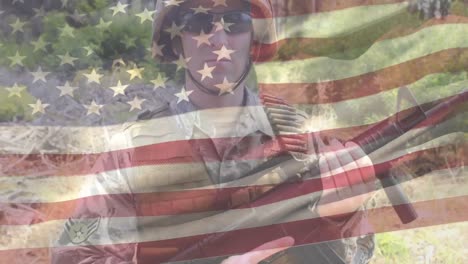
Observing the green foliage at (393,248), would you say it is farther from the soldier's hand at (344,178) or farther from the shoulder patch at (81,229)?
the shoulder patch at (81,229)

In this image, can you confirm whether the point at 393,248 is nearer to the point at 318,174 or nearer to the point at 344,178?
the point at 344,178

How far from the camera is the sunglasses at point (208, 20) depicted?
400 centimetres

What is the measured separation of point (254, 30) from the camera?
404 cm

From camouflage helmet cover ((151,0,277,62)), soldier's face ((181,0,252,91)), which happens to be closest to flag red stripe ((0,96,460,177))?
soldier's face ((181,0,252,91))

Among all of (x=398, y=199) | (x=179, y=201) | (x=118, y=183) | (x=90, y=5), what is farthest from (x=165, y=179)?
(x=398, y=199)

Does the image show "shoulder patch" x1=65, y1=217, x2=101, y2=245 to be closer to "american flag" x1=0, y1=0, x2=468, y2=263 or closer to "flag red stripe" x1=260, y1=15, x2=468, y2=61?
"american flag" x1=0, y1=0, x2=468, y2=263

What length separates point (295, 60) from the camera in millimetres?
4090

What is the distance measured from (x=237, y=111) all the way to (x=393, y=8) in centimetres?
106

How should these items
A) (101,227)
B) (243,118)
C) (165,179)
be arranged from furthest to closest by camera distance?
(243,118), (165,179), (101,227)

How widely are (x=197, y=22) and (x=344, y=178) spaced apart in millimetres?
1118

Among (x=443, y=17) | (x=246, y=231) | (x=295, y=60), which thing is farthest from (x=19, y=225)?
(x=443, y=17)

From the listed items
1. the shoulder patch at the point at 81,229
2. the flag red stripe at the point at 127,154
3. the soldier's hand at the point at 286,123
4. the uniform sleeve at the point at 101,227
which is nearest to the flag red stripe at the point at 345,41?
the soldier's hand at the point at 286,123

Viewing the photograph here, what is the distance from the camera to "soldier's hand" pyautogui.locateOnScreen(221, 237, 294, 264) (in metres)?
3.80

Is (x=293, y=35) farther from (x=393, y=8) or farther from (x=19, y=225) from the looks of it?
(x=19, y=225)
